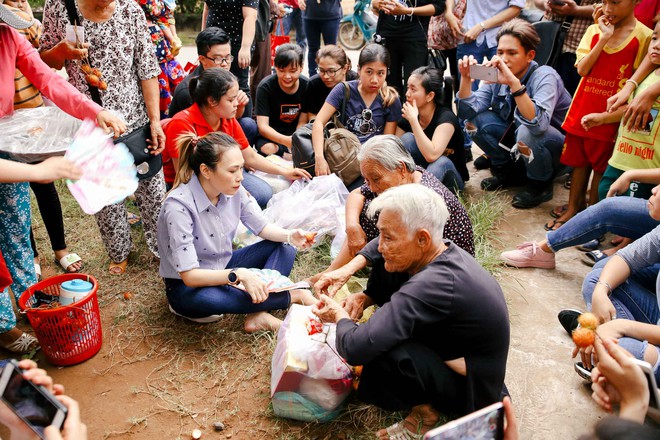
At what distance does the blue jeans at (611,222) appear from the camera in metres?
2.82

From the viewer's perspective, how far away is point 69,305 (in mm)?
2412

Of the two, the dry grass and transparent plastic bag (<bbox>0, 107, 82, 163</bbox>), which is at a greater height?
transparent plastic bag (<bbox>0, 107, 82, 163</bbox>)

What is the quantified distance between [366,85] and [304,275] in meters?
1.54

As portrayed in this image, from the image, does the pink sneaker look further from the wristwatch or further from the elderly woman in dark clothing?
the wristwatch

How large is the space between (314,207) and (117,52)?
1519 millimetres

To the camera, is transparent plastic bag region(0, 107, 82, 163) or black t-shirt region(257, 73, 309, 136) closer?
transparent plastic bag region(0, 107, 82, 163)

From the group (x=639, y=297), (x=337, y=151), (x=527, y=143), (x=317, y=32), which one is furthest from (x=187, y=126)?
(x=317, y=32)

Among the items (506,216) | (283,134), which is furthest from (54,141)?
(506,216)

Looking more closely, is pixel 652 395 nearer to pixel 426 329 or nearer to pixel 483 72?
pixel 426 329

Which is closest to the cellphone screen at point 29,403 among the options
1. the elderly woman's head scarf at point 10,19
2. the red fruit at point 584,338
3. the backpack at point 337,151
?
A: the elderly woman's head scarf at point 10,19

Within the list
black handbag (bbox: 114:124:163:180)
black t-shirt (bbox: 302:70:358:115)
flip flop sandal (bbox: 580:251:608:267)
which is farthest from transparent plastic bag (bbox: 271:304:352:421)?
black t-shirt (bbox: 302:70:358:115)

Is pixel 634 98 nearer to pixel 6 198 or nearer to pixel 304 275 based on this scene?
pixel 304 275

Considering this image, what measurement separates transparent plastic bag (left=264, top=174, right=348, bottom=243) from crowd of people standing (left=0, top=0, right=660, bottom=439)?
0.15 meters

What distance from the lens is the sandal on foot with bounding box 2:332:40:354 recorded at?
2.67 meters
